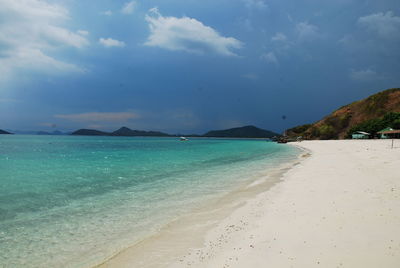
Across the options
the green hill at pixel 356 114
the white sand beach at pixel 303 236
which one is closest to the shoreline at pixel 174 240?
the white sand beach at pixel 303 236

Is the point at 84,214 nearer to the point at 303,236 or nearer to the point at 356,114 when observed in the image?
the point at 303,236

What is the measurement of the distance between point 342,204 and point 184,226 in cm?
631

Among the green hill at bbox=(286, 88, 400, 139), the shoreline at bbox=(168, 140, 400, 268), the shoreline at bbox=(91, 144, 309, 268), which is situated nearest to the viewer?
the shoreline at bbox=(168, 140, 400, 268)

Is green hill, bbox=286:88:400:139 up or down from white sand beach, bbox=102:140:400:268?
up

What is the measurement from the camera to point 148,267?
5895mm

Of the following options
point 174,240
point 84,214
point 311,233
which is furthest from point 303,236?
point 84,214

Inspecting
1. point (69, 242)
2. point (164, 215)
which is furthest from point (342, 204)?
point (69, 242)

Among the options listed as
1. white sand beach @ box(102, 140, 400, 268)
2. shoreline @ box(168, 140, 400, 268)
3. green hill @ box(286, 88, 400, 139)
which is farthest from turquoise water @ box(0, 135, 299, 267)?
green hill @ box(286, 88, 400, 139)

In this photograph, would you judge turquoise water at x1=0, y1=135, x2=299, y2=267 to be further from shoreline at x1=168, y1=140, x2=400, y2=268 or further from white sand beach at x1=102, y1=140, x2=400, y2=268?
shoreline at x1=168, y1=140, x2=400, y2=268

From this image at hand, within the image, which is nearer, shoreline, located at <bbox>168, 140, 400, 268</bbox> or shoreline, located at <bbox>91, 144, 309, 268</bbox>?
shoreline, located at <bbox>168, 140, 400, 268</bbox>

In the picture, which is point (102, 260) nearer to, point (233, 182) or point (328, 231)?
point (328, 231)

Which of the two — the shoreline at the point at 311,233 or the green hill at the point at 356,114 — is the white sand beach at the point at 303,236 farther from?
the green hill at the point at 356,114

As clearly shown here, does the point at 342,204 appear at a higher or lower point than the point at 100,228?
higher

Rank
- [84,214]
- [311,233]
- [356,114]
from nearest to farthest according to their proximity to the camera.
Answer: [311,233] → [84,214] → [356,114]
